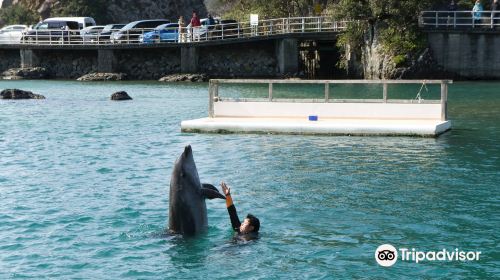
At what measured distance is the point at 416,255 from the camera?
13930 mm

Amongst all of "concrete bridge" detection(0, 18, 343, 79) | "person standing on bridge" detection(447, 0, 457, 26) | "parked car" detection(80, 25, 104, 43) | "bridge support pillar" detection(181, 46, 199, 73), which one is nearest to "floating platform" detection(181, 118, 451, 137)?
"person standing on bridge" detection(447, 0, 457, 26)

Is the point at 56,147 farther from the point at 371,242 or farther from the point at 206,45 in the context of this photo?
the point at 206,45

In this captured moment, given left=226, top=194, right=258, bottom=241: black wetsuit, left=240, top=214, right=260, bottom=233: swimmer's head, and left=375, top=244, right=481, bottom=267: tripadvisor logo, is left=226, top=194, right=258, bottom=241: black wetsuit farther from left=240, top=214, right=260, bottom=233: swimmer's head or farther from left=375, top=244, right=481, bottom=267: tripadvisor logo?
left=375, top=244, right=481, bottom=267: tripadvisor logo

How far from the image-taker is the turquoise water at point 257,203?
44.8 ft

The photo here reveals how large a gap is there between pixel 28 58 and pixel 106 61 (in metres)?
7.49

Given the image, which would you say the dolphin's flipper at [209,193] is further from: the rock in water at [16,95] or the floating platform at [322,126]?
the rock in water at [16,95]

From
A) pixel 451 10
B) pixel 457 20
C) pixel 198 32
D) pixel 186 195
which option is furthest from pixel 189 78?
pixel 186 195

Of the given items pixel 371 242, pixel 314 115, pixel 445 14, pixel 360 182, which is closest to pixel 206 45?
pixel 445 14

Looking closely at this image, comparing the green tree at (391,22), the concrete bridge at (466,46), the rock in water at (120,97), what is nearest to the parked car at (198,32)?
the green tree at (391,22)

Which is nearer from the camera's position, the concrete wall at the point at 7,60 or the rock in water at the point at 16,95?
the rock in water at the point at 16,95

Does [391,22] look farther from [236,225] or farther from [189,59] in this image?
[236,225]

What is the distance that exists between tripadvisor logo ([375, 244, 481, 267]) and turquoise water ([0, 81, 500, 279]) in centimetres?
17

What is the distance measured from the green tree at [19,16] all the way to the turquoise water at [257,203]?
247ft

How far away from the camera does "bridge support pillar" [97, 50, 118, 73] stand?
7162 centimetres
